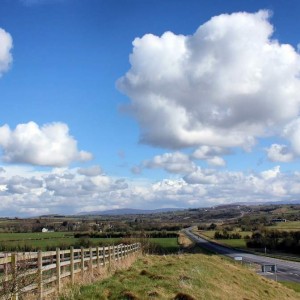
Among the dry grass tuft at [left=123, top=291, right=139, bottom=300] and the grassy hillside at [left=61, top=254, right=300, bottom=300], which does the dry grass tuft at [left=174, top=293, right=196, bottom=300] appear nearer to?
the grassy hillside at [left=61, top=254, right=300, bottom=300]

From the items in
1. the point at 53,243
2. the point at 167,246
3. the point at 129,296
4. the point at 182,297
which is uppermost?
the point at 53,243

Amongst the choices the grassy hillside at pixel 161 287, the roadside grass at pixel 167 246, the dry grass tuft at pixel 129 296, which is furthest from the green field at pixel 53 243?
the dry grass tuft at pixel 129 296

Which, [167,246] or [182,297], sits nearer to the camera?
[182,297]

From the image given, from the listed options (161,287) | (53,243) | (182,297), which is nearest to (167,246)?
(53,243)

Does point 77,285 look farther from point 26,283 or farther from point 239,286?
point 239,286

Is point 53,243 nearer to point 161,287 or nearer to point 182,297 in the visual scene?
point 161,287

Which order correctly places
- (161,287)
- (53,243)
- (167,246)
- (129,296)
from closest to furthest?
1. (129,296)
2. (161,287)
3. (53,243)
4. (167,246)

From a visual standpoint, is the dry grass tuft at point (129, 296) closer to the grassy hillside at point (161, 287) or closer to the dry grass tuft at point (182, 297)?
the grassy hillside at point (161, 287)

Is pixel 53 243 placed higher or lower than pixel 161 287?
higher

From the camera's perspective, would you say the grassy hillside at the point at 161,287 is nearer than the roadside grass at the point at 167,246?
Yes

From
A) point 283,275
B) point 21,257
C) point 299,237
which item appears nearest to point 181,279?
point 21,257

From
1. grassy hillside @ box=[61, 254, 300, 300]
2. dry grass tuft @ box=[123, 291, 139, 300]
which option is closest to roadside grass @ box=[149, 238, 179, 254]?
grassy hillside @ box=[61, 254, 300, 300]

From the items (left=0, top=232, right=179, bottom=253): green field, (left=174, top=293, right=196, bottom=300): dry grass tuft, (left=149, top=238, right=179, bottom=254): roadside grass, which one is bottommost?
(left=149, top=238, right=179, bottom=254): roadside grass

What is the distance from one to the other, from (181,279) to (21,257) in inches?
273
